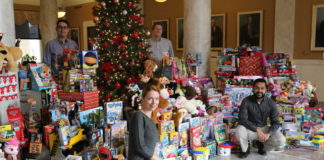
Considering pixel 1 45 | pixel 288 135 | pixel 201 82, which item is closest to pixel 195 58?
pixel 201 82

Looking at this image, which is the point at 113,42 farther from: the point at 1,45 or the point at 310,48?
the point at 310,48

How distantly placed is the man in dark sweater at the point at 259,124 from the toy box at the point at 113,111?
69.2 inches

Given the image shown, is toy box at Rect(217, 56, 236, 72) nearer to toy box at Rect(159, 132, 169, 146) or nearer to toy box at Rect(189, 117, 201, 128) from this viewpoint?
toy box at Rect(189, 117, 201, 128)

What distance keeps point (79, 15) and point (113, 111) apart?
37.8 ft

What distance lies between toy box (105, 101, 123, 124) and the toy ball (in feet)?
2.07

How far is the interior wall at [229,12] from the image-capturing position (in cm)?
811

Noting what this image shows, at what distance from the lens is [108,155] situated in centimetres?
327

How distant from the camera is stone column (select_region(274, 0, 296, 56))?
7.62 meters

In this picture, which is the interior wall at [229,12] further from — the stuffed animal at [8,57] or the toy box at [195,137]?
the stuffed animal at [8,57]

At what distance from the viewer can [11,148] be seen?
9.41 feet

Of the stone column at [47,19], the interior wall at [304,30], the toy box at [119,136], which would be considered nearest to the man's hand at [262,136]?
the toy box at [119,136]

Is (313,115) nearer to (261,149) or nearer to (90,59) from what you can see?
(261,149)

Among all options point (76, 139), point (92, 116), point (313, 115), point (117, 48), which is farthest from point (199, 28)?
point (76, 139)

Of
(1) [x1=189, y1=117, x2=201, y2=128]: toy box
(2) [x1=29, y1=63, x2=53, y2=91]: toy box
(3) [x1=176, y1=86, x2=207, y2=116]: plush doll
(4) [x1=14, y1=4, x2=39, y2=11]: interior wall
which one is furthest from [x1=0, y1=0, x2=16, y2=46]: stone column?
(4) [x1=14, y1=4, x2=39, y2=11]: interior wall
